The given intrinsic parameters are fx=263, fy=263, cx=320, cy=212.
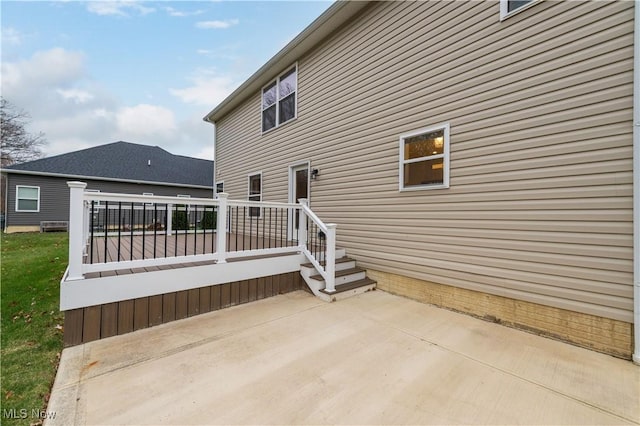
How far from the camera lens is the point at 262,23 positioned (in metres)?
8.84

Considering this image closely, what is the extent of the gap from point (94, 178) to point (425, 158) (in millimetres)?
17258

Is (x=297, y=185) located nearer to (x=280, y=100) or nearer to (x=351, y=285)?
(x=280, y=100)

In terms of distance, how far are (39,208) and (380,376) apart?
18894 millimetres

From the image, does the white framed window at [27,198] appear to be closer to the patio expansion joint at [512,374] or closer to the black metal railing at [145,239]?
the black metal railing at [145,239]

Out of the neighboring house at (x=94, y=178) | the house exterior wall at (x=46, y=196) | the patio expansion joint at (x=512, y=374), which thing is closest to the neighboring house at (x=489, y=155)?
the patio expansion joint at (x=512, y=374)

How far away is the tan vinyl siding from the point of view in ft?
8.96

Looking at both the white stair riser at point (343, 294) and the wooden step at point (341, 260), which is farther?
the wooden step at point (341, 260)

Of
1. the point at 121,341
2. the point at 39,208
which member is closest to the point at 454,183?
the point at 121,341

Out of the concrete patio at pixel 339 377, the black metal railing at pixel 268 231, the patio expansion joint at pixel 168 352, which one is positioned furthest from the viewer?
the black metal railing at pixel 268 231

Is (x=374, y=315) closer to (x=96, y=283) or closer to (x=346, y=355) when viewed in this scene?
(x=346, y=355)

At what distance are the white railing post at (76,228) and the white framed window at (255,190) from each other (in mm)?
5236

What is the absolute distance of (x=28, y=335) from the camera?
3.07 metres

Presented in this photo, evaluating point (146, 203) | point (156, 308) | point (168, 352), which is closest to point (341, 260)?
point (156, 308)

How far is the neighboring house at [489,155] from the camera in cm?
273
